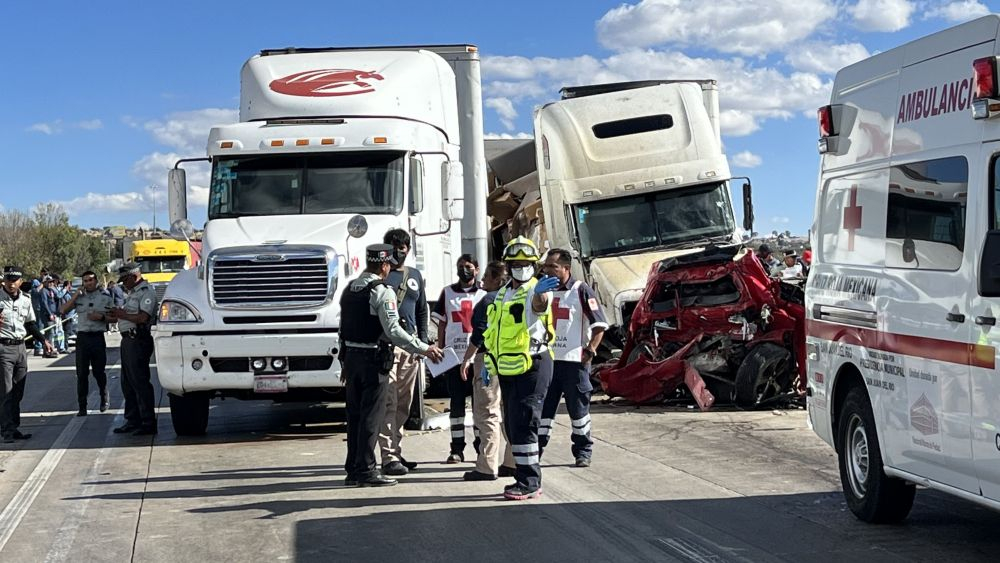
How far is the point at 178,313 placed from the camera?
12.8 metres

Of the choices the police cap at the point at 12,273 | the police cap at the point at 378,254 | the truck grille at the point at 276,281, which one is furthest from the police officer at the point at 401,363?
the police cap at the point at 12,273

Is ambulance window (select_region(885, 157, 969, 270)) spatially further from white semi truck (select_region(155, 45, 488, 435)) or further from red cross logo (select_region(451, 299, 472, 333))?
white semi truck (select_region(155, 45, 488, 435))

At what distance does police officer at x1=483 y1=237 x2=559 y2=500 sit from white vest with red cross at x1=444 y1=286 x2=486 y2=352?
7.30 ft

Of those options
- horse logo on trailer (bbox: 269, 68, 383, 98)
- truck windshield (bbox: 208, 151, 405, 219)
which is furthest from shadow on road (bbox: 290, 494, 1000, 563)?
horse logo on trailer (bbox: 269, 68, 383, 98)

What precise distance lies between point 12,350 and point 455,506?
6722mm

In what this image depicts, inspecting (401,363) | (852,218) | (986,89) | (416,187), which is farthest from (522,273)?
(416,187)

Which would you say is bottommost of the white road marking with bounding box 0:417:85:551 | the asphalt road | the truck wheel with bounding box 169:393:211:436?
the white road marking with bounding box 0:417:85:551

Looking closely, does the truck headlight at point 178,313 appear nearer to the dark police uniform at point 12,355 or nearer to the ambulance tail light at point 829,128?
the dark police uniform at point 12,355

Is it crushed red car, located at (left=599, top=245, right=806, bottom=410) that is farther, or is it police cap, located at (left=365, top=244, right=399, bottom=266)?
crushed red car, located at (left=599, top=245, right=806, bottom=410)

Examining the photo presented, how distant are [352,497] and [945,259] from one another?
486cm

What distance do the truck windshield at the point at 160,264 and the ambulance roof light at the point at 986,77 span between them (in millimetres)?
33579

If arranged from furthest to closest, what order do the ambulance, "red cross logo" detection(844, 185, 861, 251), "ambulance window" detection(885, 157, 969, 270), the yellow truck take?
the yellow truck → "red cross logo" detection(844, 185, 861, 251) → "ambulance window" detection(885, 157, 969, 270) → the ambulance

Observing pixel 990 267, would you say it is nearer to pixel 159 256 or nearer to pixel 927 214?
pixel 927 214

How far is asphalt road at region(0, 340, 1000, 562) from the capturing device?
25.3 feet
